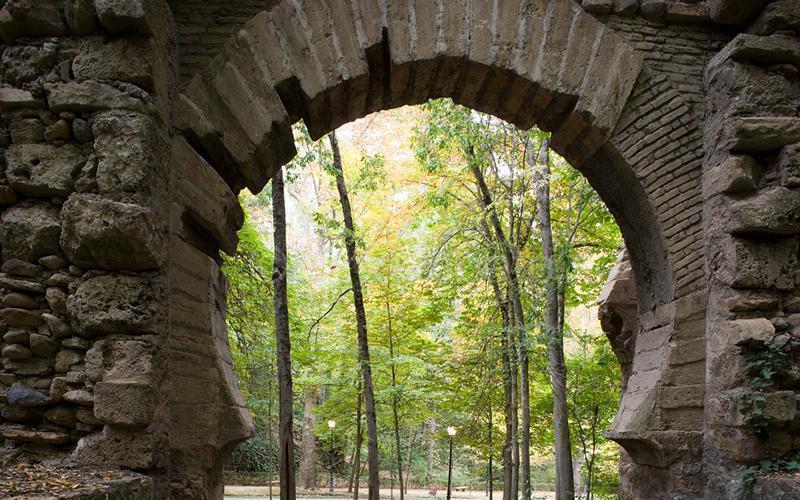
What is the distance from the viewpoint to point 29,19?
3230 millimetres

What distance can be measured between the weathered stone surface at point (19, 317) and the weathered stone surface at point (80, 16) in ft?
5.39

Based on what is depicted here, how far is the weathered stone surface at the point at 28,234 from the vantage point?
123 inches

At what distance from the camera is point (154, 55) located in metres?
3.35

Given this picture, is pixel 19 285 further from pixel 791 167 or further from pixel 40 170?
pixel 791 167

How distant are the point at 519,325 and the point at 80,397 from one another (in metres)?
7.17

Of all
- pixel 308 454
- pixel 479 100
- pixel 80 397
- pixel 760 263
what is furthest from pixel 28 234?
pixel 308 454

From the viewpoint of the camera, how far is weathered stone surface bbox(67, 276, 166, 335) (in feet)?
10.0

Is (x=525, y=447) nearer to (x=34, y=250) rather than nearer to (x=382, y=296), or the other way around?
(x=382, y=296)

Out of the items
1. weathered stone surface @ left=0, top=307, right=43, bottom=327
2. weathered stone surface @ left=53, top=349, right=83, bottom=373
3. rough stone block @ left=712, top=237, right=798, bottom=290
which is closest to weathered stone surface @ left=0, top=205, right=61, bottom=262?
weathered stone surface @ left=0, top=307, right=43, bottom=327

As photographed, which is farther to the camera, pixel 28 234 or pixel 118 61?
pixel 118 61

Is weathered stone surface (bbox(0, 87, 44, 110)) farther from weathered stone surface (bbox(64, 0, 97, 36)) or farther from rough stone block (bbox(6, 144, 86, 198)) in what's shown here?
weathered stone surface (bbox(64, 0, 97, 36))

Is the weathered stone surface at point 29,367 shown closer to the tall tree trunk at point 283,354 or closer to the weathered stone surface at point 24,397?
the weathered stone surface at point 24,397

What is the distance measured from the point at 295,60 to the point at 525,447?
768 centimetres

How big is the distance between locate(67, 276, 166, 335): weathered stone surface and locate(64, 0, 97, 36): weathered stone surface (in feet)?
4.81
